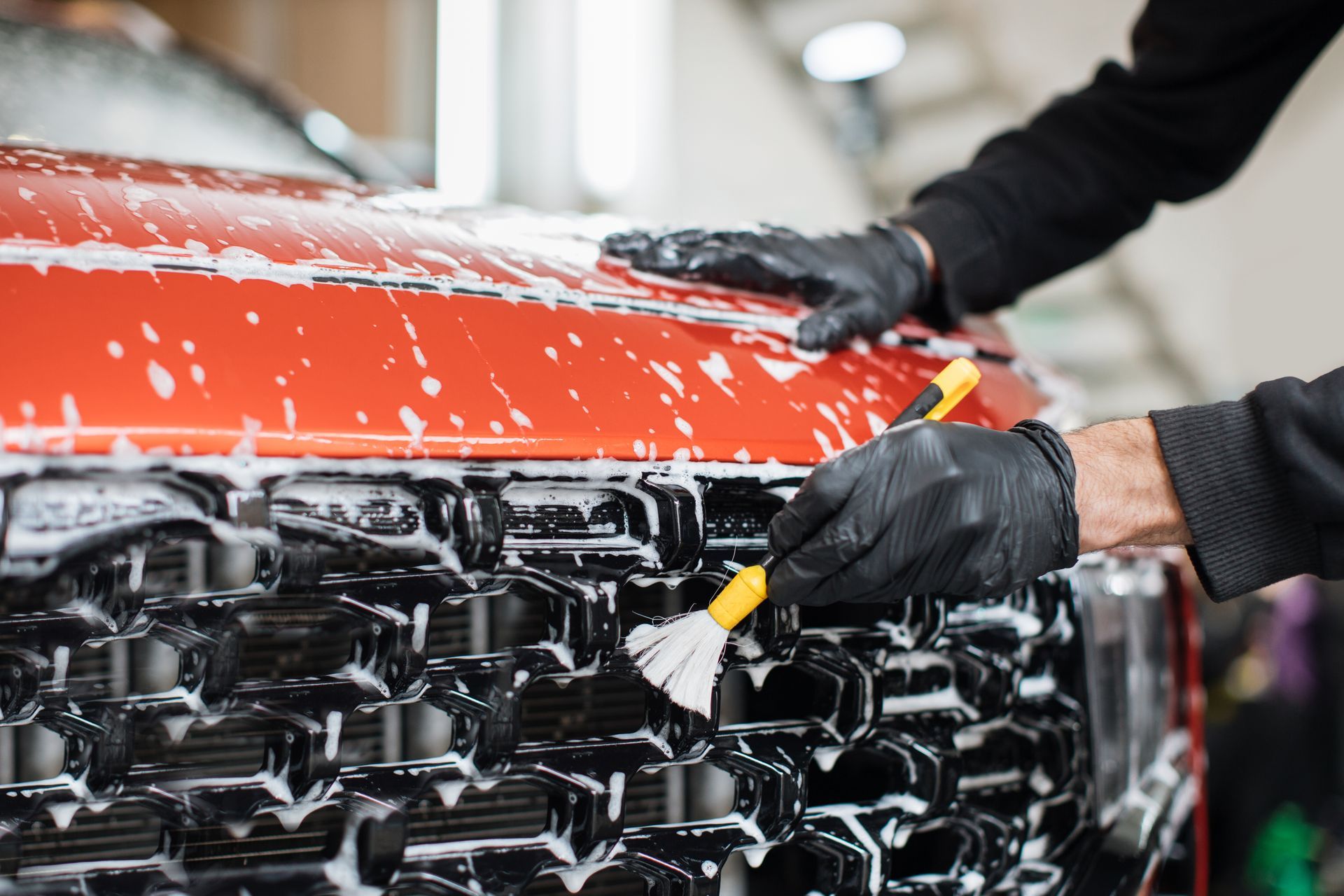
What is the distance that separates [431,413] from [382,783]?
0.97ft

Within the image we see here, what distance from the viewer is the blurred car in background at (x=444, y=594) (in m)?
0.73

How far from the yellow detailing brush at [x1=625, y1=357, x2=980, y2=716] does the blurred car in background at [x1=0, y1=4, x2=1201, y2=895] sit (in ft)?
0.07

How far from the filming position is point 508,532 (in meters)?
0.84

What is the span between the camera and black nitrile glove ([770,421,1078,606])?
0.87m

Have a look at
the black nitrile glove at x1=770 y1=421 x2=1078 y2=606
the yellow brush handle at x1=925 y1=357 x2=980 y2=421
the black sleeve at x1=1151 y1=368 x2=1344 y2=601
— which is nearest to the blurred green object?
the black sleeve at x1=1151 y1=368 x2=1344 y2=601

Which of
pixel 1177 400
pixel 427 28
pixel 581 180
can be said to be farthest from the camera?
pixel 427 28

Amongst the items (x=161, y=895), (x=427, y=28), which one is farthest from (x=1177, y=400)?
(x=161, y=895)

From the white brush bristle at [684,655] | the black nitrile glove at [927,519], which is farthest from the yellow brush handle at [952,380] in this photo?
the white brush bristle at [684,655]

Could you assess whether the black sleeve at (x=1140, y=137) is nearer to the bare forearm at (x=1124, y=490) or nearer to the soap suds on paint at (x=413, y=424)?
the bare forearm at (x=1124, y=490)

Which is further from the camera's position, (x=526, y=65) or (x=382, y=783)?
(x=526, y=65)

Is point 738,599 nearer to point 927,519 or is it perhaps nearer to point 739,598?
point 739,598

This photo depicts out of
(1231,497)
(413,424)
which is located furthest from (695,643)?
(1231,497)

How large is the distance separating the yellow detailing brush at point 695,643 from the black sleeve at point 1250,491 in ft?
1.64

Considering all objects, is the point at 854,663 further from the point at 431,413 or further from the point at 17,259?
the point at 17,259
